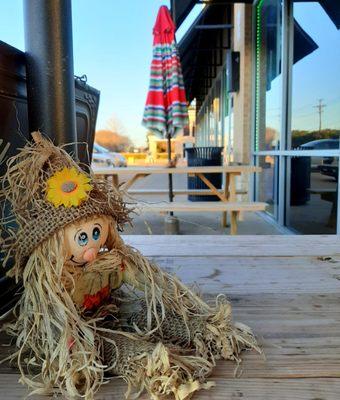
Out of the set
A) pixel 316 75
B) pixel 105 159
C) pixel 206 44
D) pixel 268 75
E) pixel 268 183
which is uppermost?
pixel 206 44

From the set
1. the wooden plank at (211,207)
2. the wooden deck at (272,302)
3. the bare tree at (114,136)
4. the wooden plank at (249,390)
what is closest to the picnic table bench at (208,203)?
the wooden plank at (211,207)

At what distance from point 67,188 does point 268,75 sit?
186 inches

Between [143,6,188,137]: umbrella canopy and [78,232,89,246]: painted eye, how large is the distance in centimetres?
355

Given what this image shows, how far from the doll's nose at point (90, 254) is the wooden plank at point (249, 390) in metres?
0.21

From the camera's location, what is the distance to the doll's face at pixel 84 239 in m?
0.72

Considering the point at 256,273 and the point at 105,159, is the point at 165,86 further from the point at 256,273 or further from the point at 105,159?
the point at 105,159

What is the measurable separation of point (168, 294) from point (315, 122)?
118 inches

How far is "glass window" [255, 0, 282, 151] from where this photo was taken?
4.45 m

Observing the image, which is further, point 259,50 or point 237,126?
point 237,126

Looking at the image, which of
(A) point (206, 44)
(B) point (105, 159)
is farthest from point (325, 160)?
(B) point (105, 159)

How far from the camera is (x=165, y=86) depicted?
170 inches

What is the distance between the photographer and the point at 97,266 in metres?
0.76

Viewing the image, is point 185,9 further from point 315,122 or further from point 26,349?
point 26,349

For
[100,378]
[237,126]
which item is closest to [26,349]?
[100,378]
